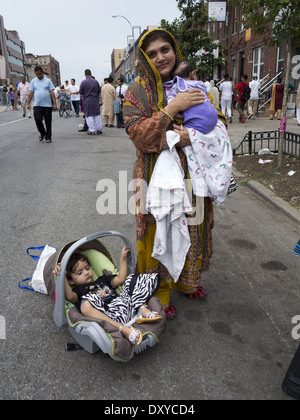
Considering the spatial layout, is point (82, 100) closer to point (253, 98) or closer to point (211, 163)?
point (253, 98)

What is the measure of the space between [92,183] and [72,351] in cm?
433

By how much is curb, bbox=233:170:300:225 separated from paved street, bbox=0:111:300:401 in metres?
0.11

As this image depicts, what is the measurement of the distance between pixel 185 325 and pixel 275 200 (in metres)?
3.36

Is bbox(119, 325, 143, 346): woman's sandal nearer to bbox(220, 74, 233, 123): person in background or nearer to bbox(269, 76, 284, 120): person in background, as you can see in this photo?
bbox(220, 74, 233, 123): person in background

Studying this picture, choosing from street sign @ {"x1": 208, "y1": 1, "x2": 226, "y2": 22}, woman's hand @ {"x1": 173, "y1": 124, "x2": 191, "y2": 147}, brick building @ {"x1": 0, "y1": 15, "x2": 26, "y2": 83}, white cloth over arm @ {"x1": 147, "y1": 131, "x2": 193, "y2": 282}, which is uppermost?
brick building @ {"x1": 0, "y1": 15, "x2": 26, "y2": 83}

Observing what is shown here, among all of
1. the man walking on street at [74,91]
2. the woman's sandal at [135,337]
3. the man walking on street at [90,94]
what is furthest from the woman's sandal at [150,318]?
the man walking on street at [74,91]

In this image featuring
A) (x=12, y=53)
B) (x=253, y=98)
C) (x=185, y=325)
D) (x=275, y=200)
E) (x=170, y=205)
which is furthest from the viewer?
(x=12, y=53)

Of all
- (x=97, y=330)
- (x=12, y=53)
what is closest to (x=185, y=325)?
(x=97, y=330)

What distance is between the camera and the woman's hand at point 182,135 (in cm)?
222

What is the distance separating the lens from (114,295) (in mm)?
2629

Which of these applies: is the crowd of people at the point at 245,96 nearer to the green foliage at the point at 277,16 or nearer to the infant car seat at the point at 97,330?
the green foliage at the point at 277,16

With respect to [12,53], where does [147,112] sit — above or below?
below

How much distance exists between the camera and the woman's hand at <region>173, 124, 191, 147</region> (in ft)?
7.29

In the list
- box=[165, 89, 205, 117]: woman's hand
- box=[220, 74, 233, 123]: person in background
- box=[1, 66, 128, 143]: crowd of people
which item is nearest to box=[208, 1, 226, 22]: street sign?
box=[220, 74, 233, 123]: person in background
